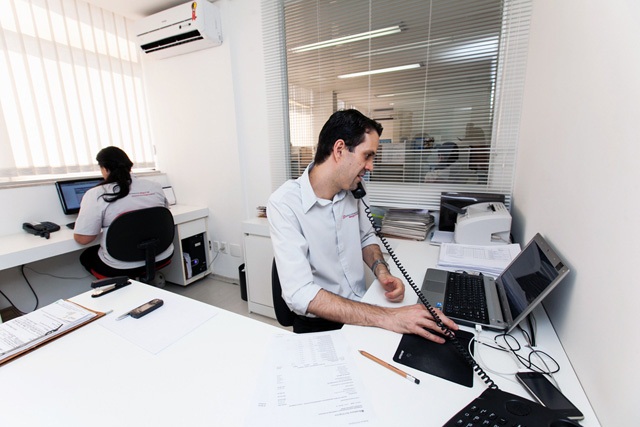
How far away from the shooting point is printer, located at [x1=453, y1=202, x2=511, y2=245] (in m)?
1.47

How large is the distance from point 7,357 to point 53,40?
2.83m

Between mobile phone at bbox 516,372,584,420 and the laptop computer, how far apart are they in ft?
0.55

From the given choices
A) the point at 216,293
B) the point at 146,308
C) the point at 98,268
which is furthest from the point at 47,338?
the point at 216,293

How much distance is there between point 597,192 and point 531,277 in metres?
0.32

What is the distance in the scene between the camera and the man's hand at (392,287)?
3.53 feet

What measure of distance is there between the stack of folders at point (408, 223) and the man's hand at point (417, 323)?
39.2 inches

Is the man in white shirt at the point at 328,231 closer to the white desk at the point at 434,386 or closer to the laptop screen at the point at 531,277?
the white desk at the point at 434,386

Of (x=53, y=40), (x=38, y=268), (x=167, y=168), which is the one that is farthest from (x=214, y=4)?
(x=38, y=268)

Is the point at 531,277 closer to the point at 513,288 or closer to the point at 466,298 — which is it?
the point at 513,288

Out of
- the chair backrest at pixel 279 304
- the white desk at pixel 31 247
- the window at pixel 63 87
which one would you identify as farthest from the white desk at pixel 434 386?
the window at pixel 63 87

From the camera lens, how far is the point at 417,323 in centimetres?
87

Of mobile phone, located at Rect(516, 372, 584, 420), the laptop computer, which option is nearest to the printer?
the laptop computer

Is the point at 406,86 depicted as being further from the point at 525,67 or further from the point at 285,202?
the point at 285,202

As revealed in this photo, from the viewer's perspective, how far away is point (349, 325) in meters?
0.94
